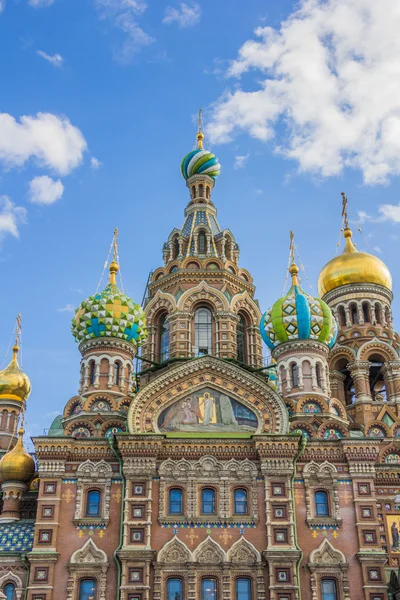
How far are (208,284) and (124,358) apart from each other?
4439mm

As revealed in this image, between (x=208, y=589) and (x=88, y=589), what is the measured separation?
292 centimetres

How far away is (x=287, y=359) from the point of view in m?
23.2

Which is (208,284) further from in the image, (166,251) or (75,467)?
(75,467)

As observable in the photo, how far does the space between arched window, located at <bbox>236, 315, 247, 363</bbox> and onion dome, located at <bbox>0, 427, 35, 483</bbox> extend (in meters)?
7.67

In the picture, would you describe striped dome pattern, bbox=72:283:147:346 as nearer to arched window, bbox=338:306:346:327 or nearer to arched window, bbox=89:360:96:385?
arched window, bbox=89:360:96:385

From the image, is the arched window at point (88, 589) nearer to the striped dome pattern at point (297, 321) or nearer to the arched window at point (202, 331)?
the arched window at point (202, 331)

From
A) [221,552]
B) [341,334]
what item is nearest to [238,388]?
[221,552]

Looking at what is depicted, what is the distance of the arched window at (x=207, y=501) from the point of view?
1941cm

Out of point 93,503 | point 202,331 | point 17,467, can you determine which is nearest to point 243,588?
point 93,503

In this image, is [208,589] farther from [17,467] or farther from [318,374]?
[318,374]

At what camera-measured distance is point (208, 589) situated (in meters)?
18.6

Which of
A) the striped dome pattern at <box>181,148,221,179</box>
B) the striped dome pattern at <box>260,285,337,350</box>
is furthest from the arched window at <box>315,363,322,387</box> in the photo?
the striped dome pattern at <box>181,148,221,179</box>

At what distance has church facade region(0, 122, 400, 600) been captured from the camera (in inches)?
731

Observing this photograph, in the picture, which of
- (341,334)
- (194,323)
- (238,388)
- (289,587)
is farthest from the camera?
(341,334)
